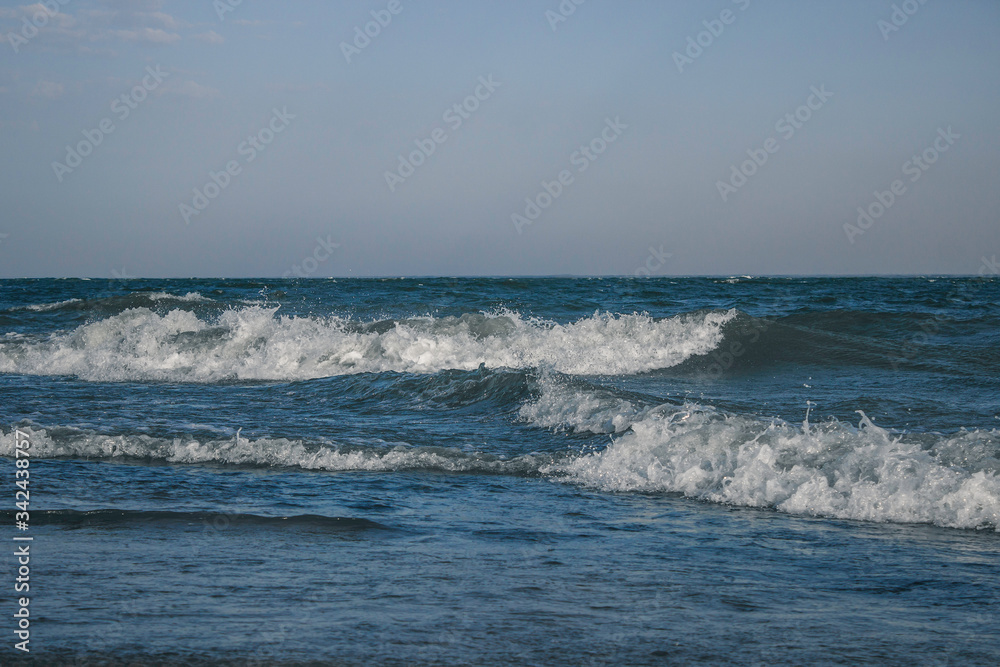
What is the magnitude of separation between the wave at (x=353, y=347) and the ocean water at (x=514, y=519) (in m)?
1.50

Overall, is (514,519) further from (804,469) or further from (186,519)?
(804,469)

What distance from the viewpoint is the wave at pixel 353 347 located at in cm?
1392

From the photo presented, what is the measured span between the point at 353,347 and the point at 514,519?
33.7 feet

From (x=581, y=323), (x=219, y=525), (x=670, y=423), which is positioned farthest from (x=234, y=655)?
(x=581, y=323)

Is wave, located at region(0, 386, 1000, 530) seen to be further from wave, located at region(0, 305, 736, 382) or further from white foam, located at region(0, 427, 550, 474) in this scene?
wave, located at region(0, 305, 736, 382)

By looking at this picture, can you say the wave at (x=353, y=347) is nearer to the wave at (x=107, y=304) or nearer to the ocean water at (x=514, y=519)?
the ocean water at (x=514, y=519)

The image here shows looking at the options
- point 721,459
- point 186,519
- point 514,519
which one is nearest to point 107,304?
point 186,519

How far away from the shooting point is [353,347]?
1472cm

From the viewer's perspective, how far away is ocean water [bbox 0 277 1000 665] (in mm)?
3004

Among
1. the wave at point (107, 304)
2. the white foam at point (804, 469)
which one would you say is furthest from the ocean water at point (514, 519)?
the wave at point (107, 304)

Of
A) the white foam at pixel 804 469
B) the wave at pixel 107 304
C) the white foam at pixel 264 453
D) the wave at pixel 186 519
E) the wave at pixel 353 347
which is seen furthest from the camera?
the wave at pixel 107 304

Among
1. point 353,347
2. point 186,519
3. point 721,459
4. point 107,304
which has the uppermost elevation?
point 107,304

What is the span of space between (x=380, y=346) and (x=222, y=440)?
7.55 m

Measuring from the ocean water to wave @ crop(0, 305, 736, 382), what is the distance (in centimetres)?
150
